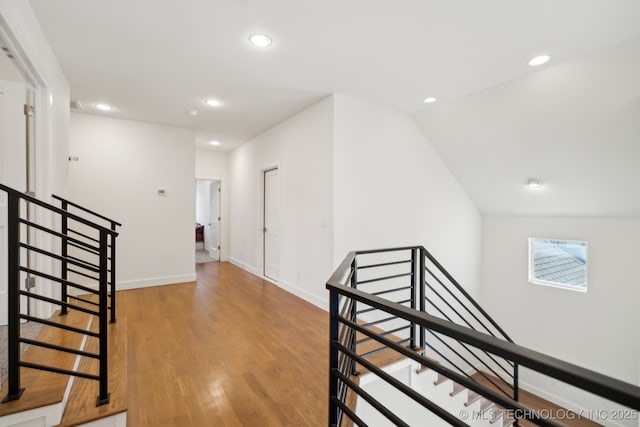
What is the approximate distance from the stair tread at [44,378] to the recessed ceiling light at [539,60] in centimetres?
452

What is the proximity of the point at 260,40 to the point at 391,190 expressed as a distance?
259cm

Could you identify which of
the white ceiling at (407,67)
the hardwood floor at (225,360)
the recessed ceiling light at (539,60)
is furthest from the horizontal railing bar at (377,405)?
the recessed ceiling light at (539,60)

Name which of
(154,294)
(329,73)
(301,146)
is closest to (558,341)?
(301,146)

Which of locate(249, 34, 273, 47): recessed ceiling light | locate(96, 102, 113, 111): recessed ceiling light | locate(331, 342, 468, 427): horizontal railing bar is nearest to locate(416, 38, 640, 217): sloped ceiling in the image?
locate(249, 34, 273, 47): recessed ceiling light

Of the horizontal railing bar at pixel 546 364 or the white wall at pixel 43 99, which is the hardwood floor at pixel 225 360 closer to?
the white wall at pixel 43 99

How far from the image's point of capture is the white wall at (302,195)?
376 cm

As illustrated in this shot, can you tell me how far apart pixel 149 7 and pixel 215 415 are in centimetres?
290

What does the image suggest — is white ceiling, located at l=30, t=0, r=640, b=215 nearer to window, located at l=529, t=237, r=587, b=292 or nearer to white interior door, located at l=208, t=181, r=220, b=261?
window, located at l=529, t=237, r=587, b=292

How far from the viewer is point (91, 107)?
4.14 meters

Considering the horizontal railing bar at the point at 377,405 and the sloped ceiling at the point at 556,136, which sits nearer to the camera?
the horizontal railing bar at the point at 377,405

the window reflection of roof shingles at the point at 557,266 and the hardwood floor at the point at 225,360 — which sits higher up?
the window reflection of roof shingles at the point at 557,266

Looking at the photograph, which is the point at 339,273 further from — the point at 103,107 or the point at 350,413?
the point at 103,107

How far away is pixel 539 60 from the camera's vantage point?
9.50 feet

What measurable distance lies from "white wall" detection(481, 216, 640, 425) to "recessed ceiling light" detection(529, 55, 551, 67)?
→ 3.19m
